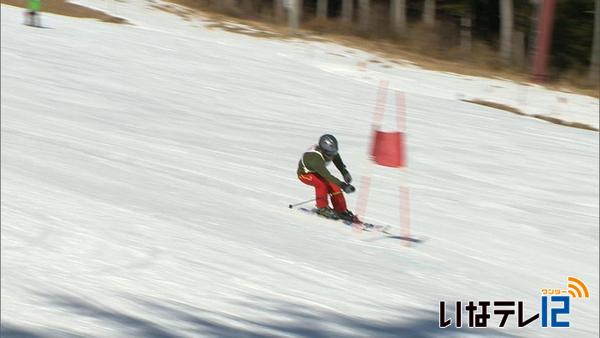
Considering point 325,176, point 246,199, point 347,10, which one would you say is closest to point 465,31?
point 347,10

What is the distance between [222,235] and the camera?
10242 mm

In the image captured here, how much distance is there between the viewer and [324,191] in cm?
1027

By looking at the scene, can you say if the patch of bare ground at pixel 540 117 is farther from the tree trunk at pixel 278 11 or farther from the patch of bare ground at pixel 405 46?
the tree trunk at pixel 278 11

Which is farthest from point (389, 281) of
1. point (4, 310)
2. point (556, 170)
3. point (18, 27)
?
point (18, 27)

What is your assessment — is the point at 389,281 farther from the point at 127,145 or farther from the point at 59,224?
the point at 127,145

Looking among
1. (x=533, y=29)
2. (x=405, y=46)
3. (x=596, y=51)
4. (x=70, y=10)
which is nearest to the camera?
(x=70, y=10)

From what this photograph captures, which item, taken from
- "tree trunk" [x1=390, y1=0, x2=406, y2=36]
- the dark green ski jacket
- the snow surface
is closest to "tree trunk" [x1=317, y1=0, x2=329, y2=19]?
"tree trunk" [x1=390, y1=0, x2=406, y2=36]

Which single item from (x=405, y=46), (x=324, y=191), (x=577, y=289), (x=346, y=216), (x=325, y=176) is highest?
(x=325, y=176)

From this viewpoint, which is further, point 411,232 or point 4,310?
point 411,232

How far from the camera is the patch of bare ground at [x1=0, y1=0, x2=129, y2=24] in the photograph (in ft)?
87.6

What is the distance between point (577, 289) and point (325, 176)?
3085 millimetres

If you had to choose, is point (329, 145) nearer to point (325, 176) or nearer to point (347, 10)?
point (325, 176)

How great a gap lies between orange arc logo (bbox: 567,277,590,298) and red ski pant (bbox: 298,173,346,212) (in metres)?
2.62

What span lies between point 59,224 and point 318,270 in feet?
9.35
